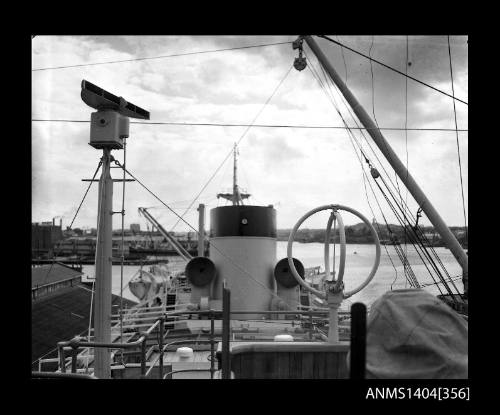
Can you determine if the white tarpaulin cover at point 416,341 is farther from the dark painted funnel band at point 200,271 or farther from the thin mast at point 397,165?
the dark painted funnel band at point 200,271

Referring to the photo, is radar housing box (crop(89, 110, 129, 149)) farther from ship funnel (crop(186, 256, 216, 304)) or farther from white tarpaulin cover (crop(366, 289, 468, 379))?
ship funnel (crop(186, 256, 216, 304))

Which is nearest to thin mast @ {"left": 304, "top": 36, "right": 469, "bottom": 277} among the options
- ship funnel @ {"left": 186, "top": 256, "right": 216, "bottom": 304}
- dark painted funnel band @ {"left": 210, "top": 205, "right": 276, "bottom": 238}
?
dark painted funnel band @ {"left": 210, "top": 205, "right": 276, "bottom": 238}

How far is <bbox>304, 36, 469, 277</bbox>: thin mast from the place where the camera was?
677cm

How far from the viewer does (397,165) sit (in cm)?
758

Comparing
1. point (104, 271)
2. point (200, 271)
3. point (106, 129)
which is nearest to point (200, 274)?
point (200, 271)

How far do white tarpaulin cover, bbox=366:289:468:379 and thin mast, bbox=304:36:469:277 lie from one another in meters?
2.83

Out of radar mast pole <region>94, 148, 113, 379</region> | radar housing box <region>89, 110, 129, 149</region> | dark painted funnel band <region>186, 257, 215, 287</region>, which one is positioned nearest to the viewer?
radar mast pole <region>94, 148, 113, 379</region>

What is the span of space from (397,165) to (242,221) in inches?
253

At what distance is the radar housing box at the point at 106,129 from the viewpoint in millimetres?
7008

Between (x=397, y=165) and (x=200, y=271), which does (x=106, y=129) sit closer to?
(x=397, y=165)

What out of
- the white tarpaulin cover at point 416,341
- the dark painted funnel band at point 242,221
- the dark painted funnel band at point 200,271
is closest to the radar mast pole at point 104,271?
the white tarpaulin cover at point 416,341

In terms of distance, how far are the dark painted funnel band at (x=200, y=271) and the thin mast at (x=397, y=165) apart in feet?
22.2
